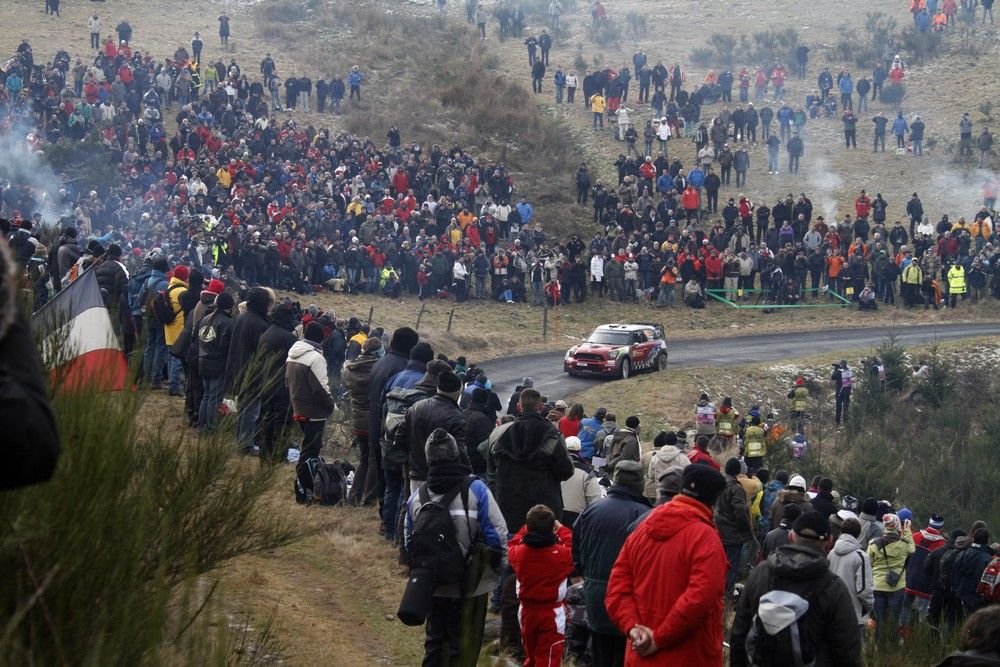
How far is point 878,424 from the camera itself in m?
33.8

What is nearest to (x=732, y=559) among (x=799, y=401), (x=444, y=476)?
(x=444, y=476)

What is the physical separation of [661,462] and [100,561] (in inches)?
341

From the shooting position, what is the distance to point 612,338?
34.8 metres

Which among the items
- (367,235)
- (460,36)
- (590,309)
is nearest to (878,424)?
(590,309)

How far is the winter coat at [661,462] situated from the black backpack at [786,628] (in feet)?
17.6

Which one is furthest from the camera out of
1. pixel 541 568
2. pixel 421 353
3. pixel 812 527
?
pixel 421 353

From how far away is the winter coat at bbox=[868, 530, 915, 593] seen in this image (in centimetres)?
1538

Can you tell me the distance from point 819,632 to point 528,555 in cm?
231

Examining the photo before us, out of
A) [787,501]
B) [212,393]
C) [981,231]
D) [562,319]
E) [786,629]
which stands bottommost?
[562,319]

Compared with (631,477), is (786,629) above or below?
below

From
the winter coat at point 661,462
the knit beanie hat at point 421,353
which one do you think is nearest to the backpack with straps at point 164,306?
the knit beanie hat at point 421,353

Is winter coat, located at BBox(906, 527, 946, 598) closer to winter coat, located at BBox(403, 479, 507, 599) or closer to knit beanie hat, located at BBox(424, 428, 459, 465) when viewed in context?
winter coat, located at BBox(403, 479, 507, 599)

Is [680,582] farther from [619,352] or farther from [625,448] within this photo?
[619,352]

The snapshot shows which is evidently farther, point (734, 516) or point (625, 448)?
point (734, 516)
